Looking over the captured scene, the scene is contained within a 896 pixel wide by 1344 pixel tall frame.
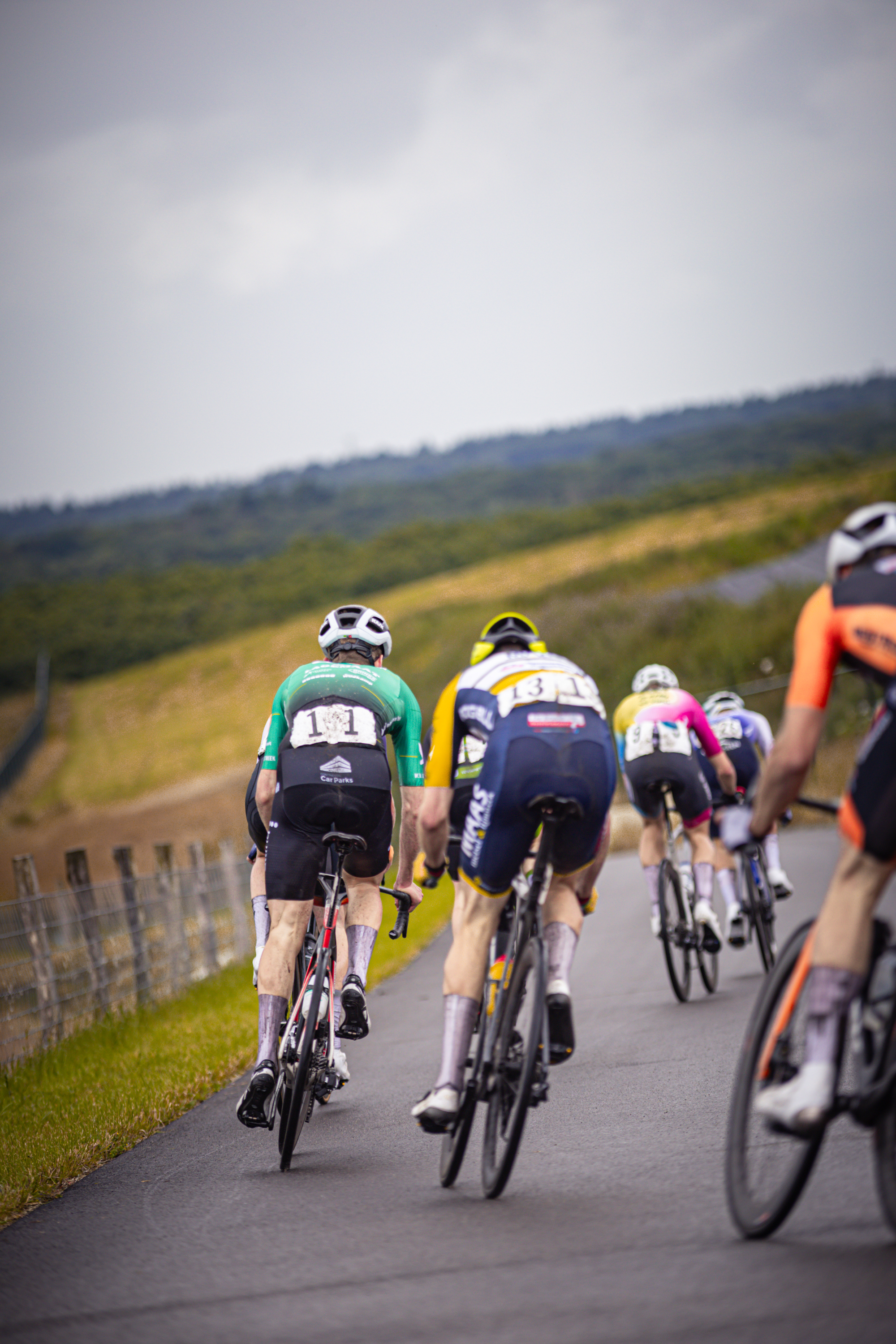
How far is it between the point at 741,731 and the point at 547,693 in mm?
6959

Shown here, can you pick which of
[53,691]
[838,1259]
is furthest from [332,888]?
[53,691]

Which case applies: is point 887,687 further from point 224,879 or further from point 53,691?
point 53,691

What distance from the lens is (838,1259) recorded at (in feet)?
14.0

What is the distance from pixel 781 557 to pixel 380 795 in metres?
63.1

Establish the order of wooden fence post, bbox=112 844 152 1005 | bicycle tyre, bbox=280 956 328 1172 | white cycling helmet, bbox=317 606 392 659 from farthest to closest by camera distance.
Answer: wooden fence post, bbox=112 844 152 1005, white cycling helmet, bbox=317 606 392 659, bicycle tyre, bbox=280 956 328 1172

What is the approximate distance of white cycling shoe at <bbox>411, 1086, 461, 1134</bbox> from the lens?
17.7 feet

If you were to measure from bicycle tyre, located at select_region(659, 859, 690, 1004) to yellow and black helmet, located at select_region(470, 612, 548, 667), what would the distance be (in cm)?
484

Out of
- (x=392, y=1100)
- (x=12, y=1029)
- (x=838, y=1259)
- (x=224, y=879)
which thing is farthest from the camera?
(x=224, y=879)

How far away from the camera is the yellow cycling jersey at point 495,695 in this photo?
5.57 meters

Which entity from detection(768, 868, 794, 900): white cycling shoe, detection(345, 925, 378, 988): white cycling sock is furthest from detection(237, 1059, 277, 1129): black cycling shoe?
detection(768, 868, 794, 900): white cycling shoe

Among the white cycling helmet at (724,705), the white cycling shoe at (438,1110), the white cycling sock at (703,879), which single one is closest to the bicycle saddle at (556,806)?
the white cycling shoe at (438,1110)

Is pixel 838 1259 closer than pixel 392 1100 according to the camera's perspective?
Yes

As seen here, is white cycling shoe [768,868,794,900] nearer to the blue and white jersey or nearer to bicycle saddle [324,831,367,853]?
the blue and white jersey

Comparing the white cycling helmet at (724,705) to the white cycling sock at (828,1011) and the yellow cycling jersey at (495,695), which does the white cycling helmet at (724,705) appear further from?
the white cycling sock at (828,1011)
